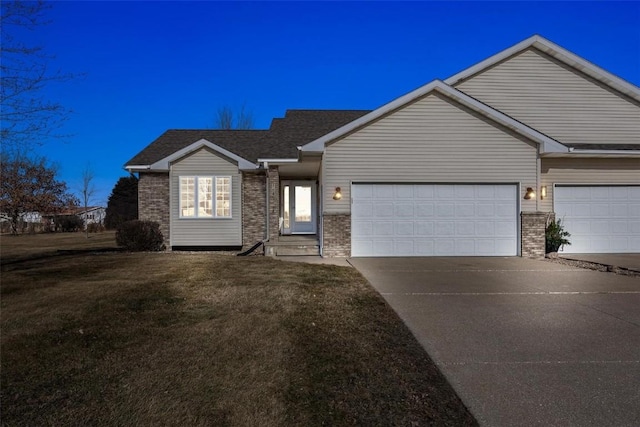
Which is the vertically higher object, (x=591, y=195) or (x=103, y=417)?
(x=591, y=195)

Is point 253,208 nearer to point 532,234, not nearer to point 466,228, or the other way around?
point 466,228

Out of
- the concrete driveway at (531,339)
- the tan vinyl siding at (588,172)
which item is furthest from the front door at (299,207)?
the tan vinyl siding at (588,172)

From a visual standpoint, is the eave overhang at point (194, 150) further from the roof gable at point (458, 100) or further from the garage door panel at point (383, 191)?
the garage door panel at point (383, 191)

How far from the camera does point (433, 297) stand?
656 centimetres

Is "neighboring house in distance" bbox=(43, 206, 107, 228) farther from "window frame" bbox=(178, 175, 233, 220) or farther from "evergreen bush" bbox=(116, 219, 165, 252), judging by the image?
"window frame" bbox=(178, 175, 233, 220)

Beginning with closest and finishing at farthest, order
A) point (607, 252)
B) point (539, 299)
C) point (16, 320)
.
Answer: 1. point (16, 320)
2. point (539, 299)
3. point (607, 252)

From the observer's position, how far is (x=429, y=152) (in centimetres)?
1163

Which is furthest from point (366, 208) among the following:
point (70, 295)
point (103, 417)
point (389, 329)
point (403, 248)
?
point (103, 417)

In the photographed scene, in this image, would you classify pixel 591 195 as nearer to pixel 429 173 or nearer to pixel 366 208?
pixel 429 173

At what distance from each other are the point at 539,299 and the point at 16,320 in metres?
7.86

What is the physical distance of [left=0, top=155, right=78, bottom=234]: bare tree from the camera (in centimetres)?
2792

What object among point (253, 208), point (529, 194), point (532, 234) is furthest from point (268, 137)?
point (532, 234)

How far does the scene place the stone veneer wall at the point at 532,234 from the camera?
1166 centimetres

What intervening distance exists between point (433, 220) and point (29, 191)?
3212 cm
